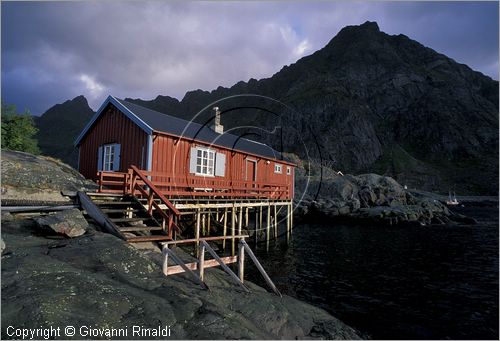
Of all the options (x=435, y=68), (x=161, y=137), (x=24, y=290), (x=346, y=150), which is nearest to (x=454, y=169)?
(x=346, y=150)

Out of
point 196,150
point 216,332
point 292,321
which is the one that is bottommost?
point 292,321

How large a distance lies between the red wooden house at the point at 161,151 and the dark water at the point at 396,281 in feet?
20.4

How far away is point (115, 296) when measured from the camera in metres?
6.43

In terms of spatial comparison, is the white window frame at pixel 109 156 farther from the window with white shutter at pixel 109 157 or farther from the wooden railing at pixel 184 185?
the wooden railing at pixel 184 185

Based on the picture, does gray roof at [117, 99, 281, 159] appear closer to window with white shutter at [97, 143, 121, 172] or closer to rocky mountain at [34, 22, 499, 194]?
window with white shutter at [97, 143, 121, 172]

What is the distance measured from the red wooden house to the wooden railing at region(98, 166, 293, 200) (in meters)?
0.06

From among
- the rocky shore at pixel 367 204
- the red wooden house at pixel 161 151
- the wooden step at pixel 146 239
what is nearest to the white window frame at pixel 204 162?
the red wooden house at pixel 161 151

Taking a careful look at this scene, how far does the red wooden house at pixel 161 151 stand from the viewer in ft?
60.9

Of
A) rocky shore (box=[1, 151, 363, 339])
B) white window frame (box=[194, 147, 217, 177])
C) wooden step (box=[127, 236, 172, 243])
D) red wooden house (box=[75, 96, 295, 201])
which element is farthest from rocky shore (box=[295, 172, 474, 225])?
rocky shore (box=[1, 151, 363, 339])

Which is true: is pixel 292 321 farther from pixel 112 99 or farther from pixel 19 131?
pixel 19 131

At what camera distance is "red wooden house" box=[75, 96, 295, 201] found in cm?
1857

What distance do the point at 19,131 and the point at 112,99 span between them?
1545 centimetres

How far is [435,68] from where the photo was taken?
189875 millimetres

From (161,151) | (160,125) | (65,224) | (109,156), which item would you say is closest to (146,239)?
(65,224)
